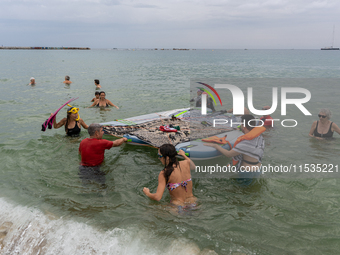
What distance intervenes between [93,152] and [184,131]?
278cm

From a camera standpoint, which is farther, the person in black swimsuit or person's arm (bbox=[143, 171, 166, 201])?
the person in black swimsuit

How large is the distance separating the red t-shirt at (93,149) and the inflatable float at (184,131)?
56.3 inches

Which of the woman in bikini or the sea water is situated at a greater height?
the woman in bikini

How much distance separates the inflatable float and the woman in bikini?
179 cm

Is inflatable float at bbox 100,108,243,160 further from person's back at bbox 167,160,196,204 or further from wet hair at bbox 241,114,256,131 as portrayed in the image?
person's back at bbox 167,160,196,204

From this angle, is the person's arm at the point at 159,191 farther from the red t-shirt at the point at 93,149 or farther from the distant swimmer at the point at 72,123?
the distant swimmer at the point at 72,123

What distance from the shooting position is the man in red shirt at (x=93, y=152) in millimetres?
5344

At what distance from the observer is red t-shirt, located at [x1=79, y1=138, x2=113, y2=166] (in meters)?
5.38

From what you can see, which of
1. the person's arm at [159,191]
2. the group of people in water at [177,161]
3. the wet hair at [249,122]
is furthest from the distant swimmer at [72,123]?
the wet hair at [249,122]

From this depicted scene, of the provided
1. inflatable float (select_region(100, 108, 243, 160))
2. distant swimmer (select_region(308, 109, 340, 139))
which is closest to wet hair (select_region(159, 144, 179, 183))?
inflatable float (select_region(100, 108, 243, 160))

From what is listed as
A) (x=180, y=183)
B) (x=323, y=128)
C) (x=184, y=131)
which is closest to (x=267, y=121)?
(x=323, y=128)

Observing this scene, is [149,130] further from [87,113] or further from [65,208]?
[87,113]

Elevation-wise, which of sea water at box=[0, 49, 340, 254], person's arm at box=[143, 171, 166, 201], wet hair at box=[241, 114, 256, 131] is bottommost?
sea water at box=[0, 49, 340, 254]

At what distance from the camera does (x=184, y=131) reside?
7.34m
